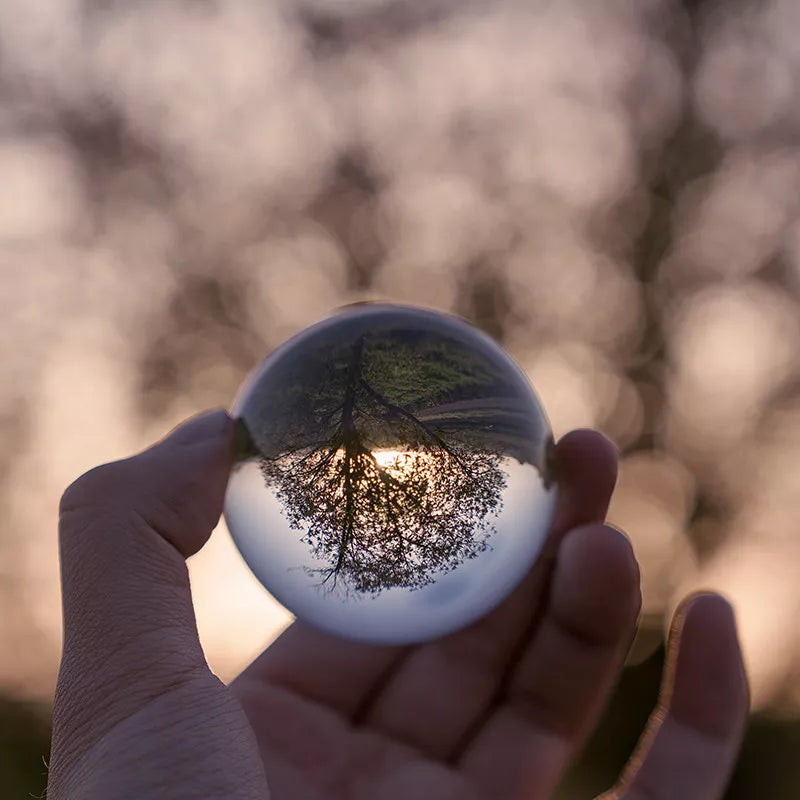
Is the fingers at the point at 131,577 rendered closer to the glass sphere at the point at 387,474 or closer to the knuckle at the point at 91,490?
the knuckle at the point at 91,490

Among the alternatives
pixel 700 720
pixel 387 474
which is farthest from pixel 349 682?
pixel 387 474

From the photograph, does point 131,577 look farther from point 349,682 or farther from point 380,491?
point 349,682

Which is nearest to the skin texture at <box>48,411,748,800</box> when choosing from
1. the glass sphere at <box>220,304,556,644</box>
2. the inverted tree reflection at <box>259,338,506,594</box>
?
the glass sphere at <box>220,304,556,644</box>

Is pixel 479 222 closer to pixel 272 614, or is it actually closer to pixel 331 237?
pixel 331 237

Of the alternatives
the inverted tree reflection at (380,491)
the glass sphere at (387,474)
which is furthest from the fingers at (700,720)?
the inverted tree reflection at (380,491)

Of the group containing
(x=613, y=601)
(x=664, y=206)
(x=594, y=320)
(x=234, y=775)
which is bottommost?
(x=234, y=775)

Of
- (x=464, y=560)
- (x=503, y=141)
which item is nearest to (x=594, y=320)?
(x=503, y=141)

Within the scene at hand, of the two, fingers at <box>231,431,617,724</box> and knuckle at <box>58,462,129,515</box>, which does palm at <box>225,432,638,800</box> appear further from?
knuckle at <box>58,462,129,515</box>
